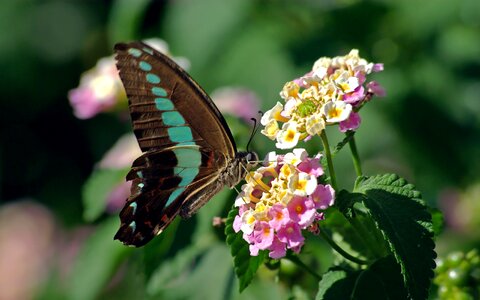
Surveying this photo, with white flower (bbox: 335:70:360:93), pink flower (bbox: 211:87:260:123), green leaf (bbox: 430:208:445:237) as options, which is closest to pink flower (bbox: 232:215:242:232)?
white flower (bbox: 335:70:360:93)

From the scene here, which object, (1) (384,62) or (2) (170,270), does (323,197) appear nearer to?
(2) (170,270)

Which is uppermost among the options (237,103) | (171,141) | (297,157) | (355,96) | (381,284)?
(237,103)

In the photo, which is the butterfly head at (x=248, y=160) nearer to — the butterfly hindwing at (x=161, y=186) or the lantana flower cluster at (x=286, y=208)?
the butterfly hindwing at (x=161, y=186)

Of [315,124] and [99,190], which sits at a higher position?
[99,190]

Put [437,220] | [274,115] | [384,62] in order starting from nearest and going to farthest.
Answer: [274,115] < [437,220] < [384,62]

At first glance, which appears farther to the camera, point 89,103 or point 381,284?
point 89,103

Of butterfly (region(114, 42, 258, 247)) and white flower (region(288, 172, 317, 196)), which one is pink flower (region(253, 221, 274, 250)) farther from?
butterfly (region(114, 42, 258, 247))

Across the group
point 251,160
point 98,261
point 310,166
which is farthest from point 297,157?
point 98,261

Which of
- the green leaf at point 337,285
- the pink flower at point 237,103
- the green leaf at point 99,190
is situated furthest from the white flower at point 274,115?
the pink flower at point 237,103
